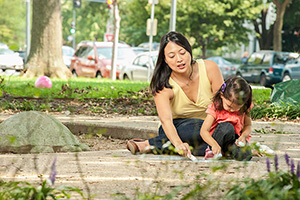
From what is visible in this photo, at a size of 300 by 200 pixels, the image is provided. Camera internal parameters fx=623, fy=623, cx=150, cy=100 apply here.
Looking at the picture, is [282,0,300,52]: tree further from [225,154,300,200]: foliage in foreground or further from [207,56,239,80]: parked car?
[225,154,300,200]: foliage in foreground

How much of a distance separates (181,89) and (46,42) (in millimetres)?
13182

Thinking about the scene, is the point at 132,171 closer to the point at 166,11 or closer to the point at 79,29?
the point at 166,11

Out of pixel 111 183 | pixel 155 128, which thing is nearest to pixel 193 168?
pixel 111 183

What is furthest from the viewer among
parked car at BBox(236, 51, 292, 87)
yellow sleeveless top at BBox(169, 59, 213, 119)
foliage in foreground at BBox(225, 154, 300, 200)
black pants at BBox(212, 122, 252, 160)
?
parked car at BBox(236, 51, 292, 87)

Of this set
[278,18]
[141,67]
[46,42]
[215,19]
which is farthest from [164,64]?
[215,19]

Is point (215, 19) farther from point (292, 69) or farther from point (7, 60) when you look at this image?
point (7, 60)

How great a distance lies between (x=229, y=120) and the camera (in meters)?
5.32

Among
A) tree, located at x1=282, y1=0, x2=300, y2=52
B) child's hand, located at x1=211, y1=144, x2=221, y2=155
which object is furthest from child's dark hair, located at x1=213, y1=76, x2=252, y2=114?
tree, located at x1=282, y1=0, x2=300, y2=52

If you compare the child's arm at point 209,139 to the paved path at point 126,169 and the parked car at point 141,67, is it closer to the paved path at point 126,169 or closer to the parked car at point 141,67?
the paved path at point 126,169

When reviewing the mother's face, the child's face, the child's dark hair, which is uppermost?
the mother's face

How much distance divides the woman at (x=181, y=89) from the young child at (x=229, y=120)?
0.28 meters

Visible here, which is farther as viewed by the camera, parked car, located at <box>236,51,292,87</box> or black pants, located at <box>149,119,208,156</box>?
parked car, located at <box>236,51,292,87</box>

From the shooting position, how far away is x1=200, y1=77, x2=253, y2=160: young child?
511cm

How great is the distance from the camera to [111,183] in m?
4.08
